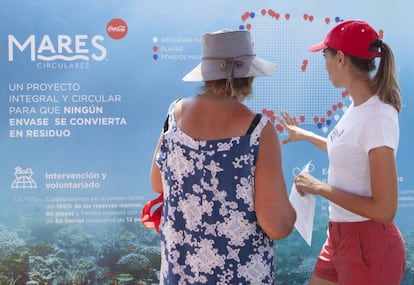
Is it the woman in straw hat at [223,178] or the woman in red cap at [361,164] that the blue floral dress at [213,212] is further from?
the woman in red cap at [361,164]

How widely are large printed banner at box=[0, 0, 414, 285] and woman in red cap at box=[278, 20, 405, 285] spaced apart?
3.69ft

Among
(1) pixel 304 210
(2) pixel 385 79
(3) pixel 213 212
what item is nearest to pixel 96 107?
(1) pixel 304 210

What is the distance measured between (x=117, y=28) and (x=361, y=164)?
160cm

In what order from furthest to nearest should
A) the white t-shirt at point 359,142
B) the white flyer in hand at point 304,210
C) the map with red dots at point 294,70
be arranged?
the map with red dots at point 294,70, the white flyer in hand at point 304,210, the white t-shirt at point 359,142

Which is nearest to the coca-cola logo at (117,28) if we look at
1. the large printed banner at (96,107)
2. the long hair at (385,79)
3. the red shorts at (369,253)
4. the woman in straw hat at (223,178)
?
the large printed banner at (96,107)

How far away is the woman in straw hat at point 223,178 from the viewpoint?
180 centimetres

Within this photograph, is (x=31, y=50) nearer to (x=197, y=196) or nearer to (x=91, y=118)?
(x=91, y=118)

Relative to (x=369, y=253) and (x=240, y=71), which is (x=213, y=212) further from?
(x=369, y=253)

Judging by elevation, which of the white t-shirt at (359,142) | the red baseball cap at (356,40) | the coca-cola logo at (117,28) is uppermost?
the coca-cola logo at (117,28)

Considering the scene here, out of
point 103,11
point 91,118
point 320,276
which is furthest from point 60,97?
point 320,276

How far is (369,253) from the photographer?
2080mm

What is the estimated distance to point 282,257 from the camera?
3.34m

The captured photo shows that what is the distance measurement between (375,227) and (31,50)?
194cm

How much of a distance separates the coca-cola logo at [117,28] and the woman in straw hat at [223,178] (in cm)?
127
